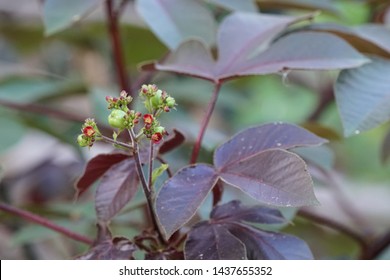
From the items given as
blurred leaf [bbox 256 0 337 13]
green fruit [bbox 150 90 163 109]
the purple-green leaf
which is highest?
green fruit [bbox 150 90 163 109]

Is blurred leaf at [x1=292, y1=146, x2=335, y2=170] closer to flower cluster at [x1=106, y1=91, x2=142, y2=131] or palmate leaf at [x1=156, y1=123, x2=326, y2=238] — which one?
palmate leaf at [x1=156, y1=123, x2=326, y2=238]

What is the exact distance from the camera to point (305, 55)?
24.2 inches

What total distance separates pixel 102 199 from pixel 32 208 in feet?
1.33

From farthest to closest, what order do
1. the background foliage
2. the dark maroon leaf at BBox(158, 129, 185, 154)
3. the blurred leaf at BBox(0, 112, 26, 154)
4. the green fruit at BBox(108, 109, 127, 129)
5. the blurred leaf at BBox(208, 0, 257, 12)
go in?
the blurred leaf at BBox(0, 112, 26, 154)
the blurred leaf at BBox(208, 0, 257, 12)
the background foliage
the dark maroon leaf at BBox(158, 129, 185, 154)
the green fruit at BBox(108, 109, 127, 129)

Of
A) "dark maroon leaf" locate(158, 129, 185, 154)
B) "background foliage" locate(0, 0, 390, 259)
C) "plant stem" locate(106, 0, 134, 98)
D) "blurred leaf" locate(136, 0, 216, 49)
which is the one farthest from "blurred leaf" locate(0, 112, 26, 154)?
"dark maroon leaf" locate(158, 129, 185, 154)

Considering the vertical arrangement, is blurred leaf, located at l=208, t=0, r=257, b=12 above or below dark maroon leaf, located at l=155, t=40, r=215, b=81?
above

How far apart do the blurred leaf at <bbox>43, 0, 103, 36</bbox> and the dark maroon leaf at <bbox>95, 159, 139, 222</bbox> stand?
0.29m

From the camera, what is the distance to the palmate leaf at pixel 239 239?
0.48m

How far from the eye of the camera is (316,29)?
693 mm

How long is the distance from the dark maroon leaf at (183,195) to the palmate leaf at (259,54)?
0.12m

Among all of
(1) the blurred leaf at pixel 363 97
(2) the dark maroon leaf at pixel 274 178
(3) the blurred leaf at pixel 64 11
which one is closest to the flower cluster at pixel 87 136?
(2) the dark maroon leaf at pixel 274 178

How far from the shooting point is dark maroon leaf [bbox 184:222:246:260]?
Result: 0.48 metres

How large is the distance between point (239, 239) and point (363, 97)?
18 cm

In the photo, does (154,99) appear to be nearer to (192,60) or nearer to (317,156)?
(192,60)
